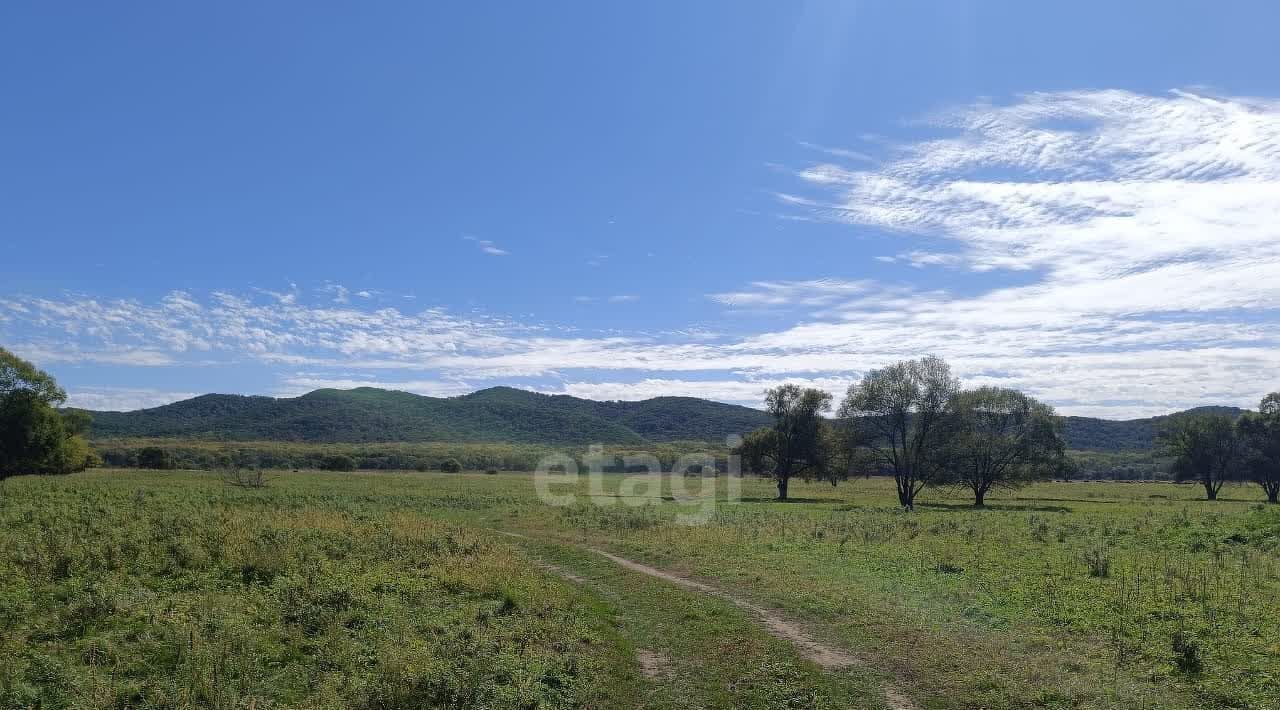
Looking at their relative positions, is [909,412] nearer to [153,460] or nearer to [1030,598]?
[1030,598]

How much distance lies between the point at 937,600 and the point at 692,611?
549cm

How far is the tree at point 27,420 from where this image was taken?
4475 cm

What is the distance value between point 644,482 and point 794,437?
1726 cm

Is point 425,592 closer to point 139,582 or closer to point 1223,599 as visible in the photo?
point 139,582

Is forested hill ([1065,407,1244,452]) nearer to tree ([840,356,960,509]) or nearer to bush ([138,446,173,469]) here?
tree ([840,356,960,509])

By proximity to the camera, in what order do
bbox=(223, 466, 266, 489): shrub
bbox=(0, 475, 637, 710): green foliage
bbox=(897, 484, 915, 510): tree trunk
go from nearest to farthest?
bbox=(0, 475, 637, 710): green foliage → bbox=(223, 466, 266, 489): shrub → bbox=(897, 484, 915, 510): tree trunk

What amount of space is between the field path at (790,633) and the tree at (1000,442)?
45.5 metres

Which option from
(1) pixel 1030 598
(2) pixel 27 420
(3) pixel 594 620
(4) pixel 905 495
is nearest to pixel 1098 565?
(1) pixel 1030 598

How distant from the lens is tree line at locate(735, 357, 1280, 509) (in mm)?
56719

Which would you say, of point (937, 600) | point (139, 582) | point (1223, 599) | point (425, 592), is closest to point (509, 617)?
point (425, 592)

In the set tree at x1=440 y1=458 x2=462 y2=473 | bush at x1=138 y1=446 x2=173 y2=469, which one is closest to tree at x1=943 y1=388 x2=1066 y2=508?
tree at x1=440 y1=458 x2=462 y2=473

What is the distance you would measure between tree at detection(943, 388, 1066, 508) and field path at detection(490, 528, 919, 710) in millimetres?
45507

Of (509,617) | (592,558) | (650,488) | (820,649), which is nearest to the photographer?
(820,649)

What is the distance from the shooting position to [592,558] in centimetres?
2341
